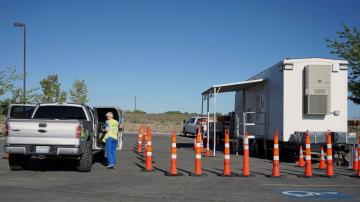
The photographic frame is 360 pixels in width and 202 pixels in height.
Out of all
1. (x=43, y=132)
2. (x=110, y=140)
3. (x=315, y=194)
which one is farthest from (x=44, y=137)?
(x=315, y=194)

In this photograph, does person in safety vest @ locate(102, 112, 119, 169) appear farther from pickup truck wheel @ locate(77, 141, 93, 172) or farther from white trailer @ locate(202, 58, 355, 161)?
white trailer @ locate(202, 58, 355, 161)

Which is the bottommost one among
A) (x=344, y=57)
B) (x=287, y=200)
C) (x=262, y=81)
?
(x=287, y=200)

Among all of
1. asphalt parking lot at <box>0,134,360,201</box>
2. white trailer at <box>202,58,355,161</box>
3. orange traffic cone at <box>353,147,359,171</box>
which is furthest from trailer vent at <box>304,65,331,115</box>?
asphalt parking lot at <box>0,134,360,201</box>

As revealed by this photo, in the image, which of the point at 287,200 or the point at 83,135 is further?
the point at 83,135

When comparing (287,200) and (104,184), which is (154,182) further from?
(287,200)

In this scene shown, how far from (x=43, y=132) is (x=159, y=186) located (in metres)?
3.64

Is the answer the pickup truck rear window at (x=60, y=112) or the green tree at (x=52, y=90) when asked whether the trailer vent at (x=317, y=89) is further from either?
the green tree at (x=52, y=90)

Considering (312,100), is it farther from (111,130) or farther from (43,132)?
(43,132)

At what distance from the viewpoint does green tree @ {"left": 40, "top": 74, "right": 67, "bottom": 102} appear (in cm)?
4646

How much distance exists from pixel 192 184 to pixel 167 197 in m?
2.09

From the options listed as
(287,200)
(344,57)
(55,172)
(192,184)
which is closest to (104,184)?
(192,184)

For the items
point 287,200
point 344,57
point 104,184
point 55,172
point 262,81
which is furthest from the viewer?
point 344,57

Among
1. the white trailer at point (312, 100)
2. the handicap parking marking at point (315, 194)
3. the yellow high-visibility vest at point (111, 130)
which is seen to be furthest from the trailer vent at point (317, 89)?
the handicap parking marking at point (315, 194)

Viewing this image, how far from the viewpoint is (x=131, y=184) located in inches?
464
